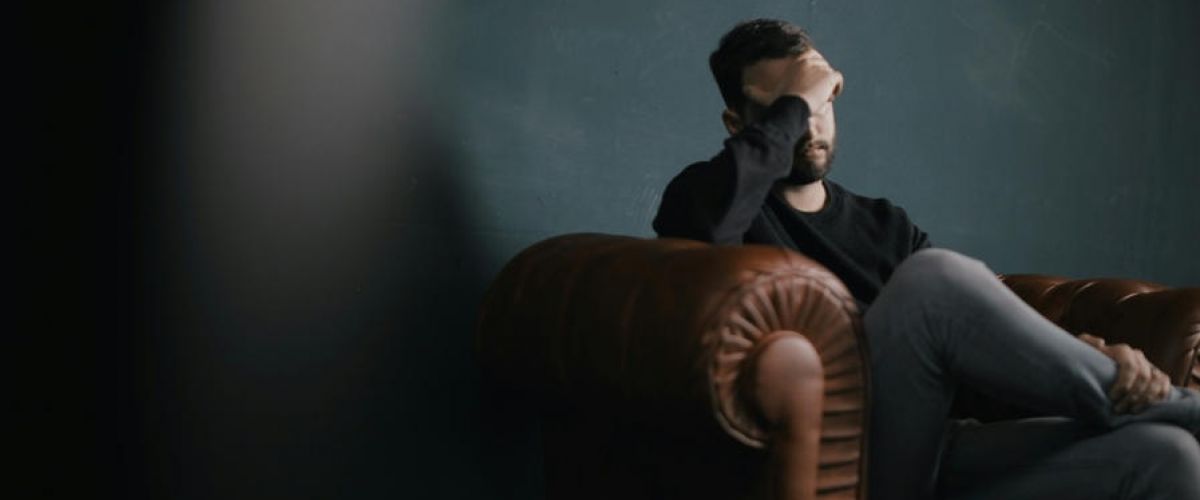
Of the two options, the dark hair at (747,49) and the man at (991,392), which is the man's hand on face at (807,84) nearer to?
the dark hair at (747,49)

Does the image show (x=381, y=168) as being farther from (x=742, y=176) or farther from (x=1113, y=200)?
(x=1113, y=200)

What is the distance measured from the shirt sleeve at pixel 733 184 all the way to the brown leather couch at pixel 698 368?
14cm

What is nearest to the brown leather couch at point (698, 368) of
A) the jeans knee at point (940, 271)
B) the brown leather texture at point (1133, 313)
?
the jeans knee at point (940, 271)

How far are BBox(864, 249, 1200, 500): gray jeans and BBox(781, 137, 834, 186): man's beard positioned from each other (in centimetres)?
49

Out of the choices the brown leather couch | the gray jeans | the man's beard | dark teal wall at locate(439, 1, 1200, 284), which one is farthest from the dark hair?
the gray jeans

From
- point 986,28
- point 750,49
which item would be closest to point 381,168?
point 750,49

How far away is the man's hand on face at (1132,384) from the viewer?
143 centimetres

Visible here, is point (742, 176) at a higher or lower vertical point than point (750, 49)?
lower

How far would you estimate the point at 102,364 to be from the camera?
168 centimetres

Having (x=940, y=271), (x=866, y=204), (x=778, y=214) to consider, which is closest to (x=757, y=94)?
(x=778, y=214)

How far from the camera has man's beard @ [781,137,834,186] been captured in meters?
1.93

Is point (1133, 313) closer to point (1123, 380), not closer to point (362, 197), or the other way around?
point (1123, 380)

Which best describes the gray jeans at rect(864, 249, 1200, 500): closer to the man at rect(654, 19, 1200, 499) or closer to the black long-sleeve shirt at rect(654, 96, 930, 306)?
the man at rect(654, 19, 1200, 499)

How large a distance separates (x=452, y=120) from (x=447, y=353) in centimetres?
37
